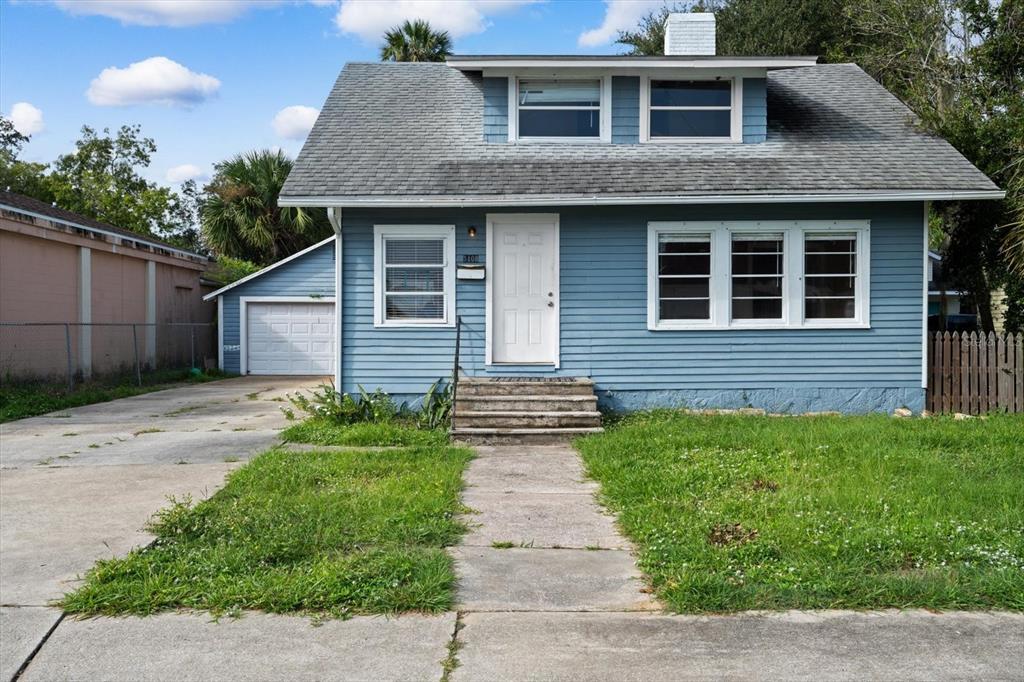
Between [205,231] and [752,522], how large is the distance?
78.4 ft

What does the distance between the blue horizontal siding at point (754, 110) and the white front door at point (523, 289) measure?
3484mm

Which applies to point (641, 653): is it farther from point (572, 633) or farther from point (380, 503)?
point (380, 503)

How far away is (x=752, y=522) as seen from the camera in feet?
19.1

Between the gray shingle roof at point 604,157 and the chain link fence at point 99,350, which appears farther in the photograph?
the chain link fence at point 99,350

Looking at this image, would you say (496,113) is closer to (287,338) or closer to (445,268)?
(445,268)

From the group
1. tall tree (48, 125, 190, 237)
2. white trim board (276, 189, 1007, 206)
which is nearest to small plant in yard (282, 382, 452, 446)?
white trim board (276, 189, 1007, 206)

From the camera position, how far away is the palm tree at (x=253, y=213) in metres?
25.0

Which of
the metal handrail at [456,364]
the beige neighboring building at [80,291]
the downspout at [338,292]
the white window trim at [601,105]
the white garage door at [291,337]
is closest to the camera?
the metal handrail at [456,364]

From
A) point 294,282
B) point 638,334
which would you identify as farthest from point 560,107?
point 294,282

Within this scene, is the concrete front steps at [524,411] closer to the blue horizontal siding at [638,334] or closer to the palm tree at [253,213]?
the blue horizontal siding at [638,334]

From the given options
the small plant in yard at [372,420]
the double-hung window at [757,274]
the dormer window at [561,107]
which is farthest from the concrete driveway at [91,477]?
the double-hung window at [757,274]

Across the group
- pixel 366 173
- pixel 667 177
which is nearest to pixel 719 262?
pixel 667 177

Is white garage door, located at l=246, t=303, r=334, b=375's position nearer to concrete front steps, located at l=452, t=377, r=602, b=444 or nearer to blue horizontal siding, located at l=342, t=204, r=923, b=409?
blue horizontal siding, located at l=342, t=204, r=923, b=409

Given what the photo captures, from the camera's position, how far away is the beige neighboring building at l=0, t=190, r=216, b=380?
15.6 meters
